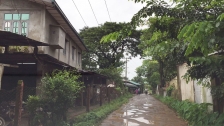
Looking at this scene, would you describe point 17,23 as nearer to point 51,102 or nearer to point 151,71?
point 51,102

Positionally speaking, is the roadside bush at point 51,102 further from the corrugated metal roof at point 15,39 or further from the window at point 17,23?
the window at point 17,23

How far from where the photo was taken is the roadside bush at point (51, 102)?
22.9ft

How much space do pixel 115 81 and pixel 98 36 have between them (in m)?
7.37

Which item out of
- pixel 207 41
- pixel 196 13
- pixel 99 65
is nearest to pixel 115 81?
pixel 99 65

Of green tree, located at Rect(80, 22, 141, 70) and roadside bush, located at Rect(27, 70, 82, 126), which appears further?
green tree, located at Rect(80, 22, 141, 70)

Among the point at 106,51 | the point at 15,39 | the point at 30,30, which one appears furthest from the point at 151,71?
the point at 15,39

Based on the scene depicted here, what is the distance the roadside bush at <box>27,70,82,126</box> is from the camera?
22.9 feet

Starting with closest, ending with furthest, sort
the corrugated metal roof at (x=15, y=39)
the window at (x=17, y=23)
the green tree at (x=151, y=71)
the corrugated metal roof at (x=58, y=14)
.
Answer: the corrugated metal roof at (x=15, y=39)
the corrugated metal roof at (x=58, y=14)
the window at (x=17, y=23)
the green tree at (x=151, y=71)

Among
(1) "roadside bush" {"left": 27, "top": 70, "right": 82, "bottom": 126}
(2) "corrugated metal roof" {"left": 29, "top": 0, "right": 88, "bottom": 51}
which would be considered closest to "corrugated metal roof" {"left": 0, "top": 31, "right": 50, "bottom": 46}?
(1) "roadside bush" {"left": 27, "top": 70, "right": 82, "bottom": 126}

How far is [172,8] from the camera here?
20.9 feet

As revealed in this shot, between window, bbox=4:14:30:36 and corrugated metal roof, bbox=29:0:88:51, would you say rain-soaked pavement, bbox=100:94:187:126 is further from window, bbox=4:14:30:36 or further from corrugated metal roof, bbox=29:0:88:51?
window, bbox=4:14:30:36

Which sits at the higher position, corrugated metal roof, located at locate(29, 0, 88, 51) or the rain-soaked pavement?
corrugated metal roof, located at locate(29, 0, 88, 51)

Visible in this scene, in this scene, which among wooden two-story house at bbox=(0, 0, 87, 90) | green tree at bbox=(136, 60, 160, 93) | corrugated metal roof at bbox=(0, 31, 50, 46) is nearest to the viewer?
corrugated metal roof at bbox=(0, 31, 50, 46)

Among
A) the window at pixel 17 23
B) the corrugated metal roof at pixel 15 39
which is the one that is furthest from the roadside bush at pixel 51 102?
the window at pixel 17 23
